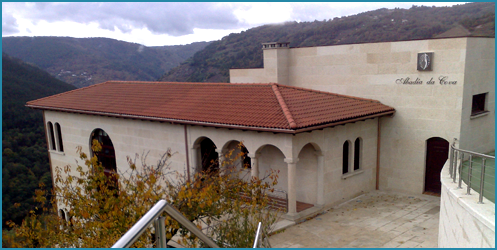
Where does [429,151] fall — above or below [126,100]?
below

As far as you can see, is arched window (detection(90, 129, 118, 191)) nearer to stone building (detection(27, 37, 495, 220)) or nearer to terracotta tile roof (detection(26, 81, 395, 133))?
stone building (detection(27, 37, 495, 220))

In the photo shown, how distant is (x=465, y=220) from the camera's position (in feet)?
25.6

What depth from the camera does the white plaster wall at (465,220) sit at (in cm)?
683

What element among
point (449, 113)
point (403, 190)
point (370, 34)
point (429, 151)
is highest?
point (370, 34)

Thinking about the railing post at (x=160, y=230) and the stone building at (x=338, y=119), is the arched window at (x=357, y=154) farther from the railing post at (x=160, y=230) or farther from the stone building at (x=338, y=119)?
the railing post at (x=160, y=230)

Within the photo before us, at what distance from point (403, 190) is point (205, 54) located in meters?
80.5

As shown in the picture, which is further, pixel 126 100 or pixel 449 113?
pixel 126 100

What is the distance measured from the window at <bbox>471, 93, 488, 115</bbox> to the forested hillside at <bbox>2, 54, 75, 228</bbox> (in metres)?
43.0

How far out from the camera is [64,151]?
84.6ft

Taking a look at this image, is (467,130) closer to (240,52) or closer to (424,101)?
(424,101)

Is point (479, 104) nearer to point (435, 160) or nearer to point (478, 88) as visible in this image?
point (478, 88)

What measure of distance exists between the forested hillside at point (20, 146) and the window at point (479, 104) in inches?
1691

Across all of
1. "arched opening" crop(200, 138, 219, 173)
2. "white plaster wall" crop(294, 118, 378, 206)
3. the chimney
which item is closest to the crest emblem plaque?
"white plaster wall" crop(294, 118, 378, 206)

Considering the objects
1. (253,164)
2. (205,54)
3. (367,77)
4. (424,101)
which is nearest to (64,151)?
(253,164)
